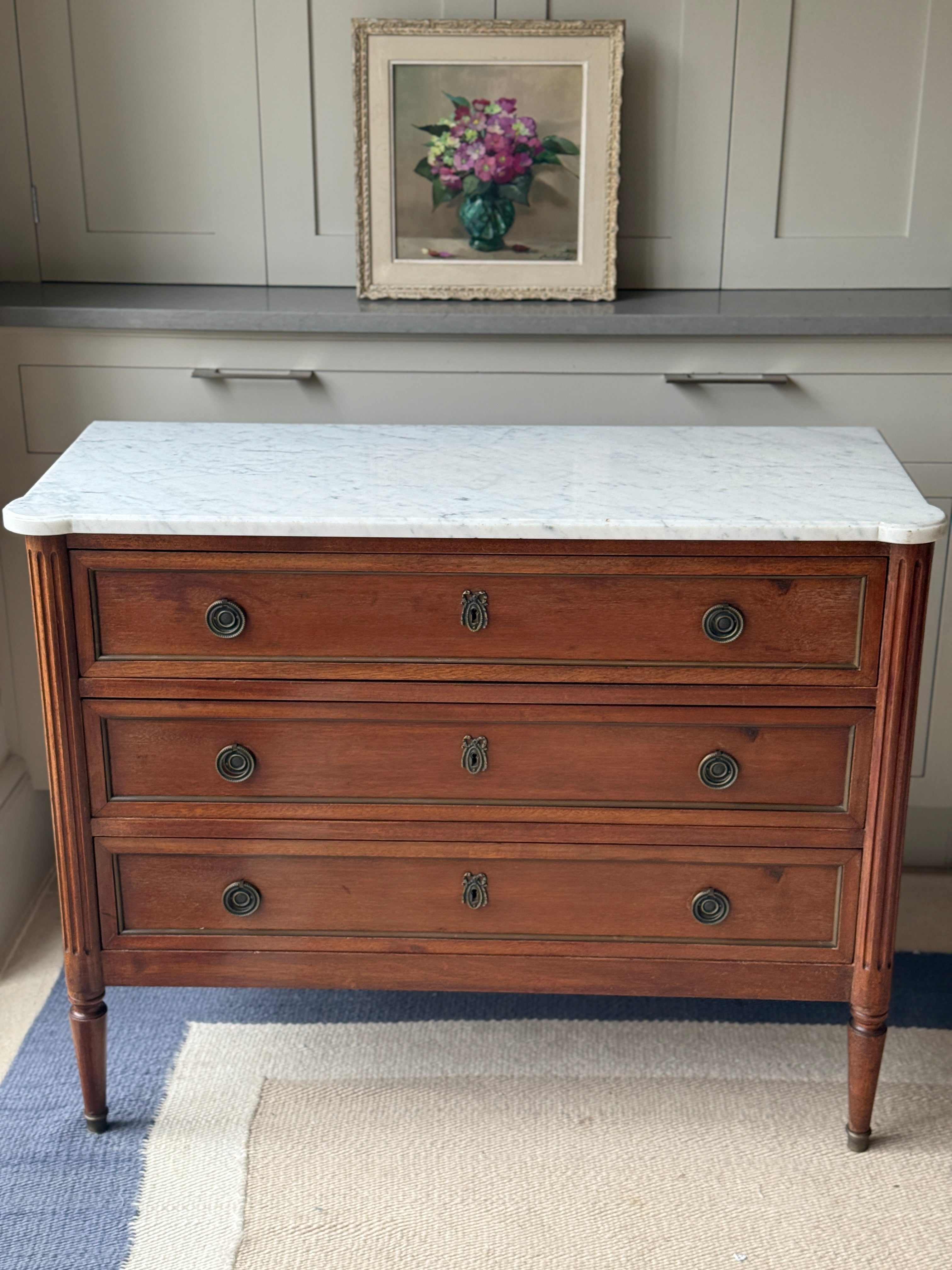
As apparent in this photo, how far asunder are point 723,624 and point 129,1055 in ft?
3.92

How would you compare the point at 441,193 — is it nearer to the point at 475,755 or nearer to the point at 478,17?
the point at 478,17

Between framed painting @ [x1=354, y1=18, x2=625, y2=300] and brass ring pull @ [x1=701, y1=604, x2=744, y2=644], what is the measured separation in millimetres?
866

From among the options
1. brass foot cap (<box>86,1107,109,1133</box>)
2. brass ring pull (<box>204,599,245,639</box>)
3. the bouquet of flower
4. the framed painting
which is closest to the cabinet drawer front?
brass ring pull (<box>204,599,245,639</box>)

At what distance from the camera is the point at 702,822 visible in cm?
174

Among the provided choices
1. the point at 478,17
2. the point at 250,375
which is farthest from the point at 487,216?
the point at 250,375

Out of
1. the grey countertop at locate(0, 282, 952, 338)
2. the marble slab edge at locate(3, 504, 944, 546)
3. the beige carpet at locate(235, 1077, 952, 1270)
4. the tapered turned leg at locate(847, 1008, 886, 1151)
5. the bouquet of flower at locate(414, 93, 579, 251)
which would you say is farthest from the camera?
the bouquet of flower at locate(414, 93, 579, 251)

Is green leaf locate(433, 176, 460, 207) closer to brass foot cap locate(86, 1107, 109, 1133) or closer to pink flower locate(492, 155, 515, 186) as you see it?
pink flower locate(492, 155, 515, 186)

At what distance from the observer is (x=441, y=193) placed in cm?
228

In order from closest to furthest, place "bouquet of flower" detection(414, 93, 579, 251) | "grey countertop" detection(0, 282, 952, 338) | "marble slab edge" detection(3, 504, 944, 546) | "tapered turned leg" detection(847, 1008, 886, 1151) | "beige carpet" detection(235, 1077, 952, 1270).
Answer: "marble slab edge" detection(3, 504, 944, 546)
"beige carpet" detection(235, 1077, 952, 1270)
"tapered turned leg" detection(847, 1008, 886, 1151)
"grey countertop" detection(0, 282, 952, 338)
"bouquet of flower" detection(414, 93, 579, 251)

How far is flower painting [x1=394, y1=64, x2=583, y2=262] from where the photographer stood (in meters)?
2.24

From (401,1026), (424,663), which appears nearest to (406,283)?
(424,663)

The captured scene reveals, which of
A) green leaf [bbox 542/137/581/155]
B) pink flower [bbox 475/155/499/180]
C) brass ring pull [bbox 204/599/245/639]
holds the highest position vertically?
green leaf [bbox 542/137/581/155]

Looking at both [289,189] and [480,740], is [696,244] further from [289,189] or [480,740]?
[480,740]

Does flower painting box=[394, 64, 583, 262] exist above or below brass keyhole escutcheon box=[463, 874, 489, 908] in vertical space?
above
